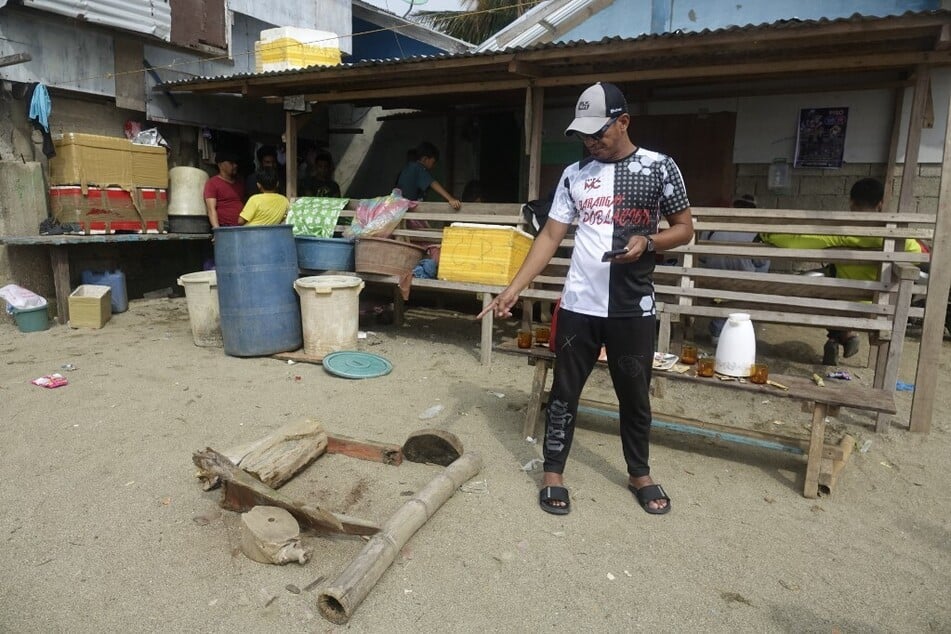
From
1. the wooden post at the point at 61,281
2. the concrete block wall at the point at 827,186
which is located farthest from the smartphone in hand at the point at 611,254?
the wooden post at the point at 61,281

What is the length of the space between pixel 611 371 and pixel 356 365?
9.99 ft

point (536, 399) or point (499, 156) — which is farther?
point (499, 156)

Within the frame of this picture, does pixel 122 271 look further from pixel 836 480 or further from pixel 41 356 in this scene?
pixel 836 480

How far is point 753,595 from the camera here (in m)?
2.69

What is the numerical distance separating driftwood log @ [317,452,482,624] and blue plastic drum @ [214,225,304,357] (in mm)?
3198

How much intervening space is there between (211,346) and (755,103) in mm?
6859

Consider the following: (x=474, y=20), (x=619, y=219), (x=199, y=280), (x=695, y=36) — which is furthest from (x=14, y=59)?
(x=474, y=20)

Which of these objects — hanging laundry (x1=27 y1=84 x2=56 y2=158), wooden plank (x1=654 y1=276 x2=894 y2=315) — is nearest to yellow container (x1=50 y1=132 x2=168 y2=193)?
hanging laundry (x1=27 y1=84 x2=56 y2=158)

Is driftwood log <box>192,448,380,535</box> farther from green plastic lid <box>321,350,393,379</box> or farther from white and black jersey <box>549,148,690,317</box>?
green plastic lid <box>321,350,393,379</box>

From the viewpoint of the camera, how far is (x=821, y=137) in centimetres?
778

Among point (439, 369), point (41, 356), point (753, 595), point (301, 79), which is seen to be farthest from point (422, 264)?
point (753, 595)

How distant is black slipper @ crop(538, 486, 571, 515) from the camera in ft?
10.9

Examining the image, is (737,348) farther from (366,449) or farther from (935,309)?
(366,449)

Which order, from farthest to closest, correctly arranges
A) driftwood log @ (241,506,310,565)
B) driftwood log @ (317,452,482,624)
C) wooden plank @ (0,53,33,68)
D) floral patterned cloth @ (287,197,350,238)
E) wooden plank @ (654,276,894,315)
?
floral patterned cloth @ (287,197,350,238), wooden plank @ (0,53,33,68), wooden plank @ (654,276,894,315), driftwood log @ (241,506,310,565), driftwood log @ (317,452,482,624)
